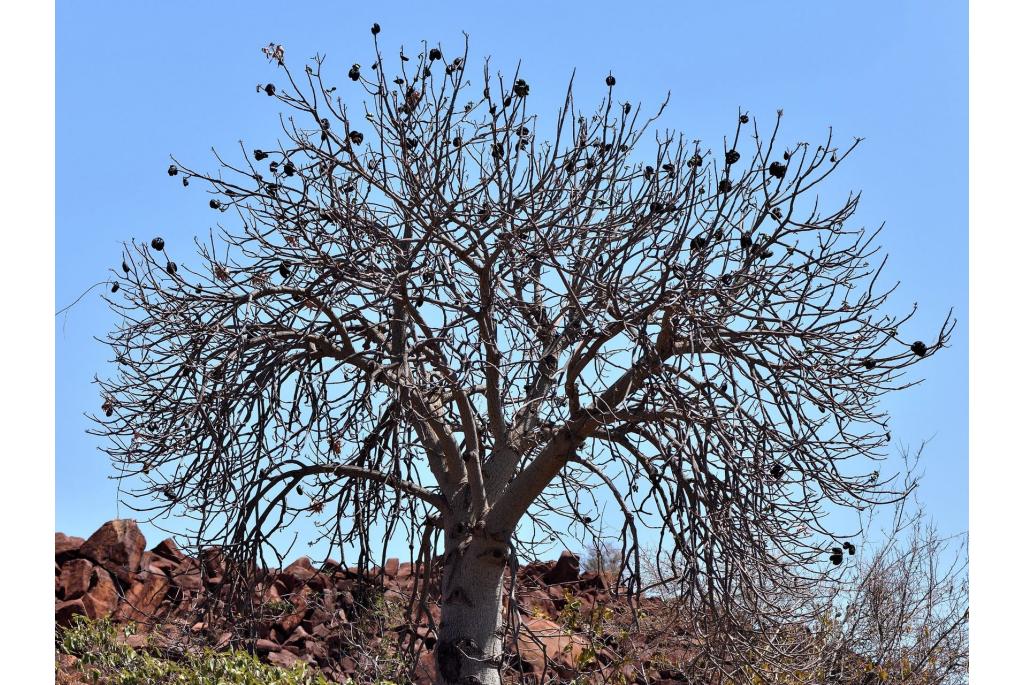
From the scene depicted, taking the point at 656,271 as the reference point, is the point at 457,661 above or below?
below

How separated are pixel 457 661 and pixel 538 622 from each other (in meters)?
3.72

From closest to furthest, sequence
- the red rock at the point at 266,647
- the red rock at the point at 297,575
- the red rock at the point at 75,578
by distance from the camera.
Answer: the red rock at the point at 266,647
the red rock at the point at 75,578
the red rock at the point at 297,575

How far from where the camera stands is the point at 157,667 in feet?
30.9

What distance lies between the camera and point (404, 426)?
7777 millimetres

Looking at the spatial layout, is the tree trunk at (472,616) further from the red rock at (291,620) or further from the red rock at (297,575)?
the red rock at (297,575)

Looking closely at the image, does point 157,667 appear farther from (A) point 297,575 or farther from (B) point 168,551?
(B) point 168,551

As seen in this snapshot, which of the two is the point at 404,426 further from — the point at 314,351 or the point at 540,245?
the point at 540,245

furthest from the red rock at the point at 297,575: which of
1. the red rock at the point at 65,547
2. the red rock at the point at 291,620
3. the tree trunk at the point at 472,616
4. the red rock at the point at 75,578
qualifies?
the tree trunk at the point at 472,616

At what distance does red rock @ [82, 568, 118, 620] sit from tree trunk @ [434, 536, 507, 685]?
5.18 metres

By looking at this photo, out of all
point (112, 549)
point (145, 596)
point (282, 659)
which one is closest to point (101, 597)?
point (145, 596)

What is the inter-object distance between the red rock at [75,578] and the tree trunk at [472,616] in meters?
5.50

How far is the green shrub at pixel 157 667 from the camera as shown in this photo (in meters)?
9.08

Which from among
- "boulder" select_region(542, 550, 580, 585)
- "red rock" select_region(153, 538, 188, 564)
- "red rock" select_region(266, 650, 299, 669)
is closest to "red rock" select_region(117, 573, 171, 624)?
"red rock" select_region(153, 538, 188, 564)
